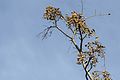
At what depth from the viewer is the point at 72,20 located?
78.0 feet

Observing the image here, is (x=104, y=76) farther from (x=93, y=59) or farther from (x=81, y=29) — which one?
(x=81, y=29)

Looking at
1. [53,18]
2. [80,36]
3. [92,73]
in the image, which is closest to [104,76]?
[92,73]

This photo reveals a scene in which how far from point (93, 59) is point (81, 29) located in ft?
4.95

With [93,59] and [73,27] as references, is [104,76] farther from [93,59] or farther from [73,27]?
[73,27]

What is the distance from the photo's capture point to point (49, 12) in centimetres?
2427

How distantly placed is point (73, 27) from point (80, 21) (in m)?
0.43

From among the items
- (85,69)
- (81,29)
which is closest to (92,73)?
(85,69)

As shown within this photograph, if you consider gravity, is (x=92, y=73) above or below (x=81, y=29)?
below

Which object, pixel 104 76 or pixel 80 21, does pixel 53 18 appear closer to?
pixel 80 21

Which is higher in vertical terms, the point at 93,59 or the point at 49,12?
the point at 49,12

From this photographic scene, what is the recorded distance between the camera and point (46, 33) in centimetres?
2422

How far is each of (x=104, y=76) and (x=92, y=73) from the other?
23.0 inches

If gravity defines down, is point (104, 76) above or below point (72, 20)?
below

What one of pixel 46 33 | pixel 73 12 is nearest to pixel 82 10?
pixel 73 12
